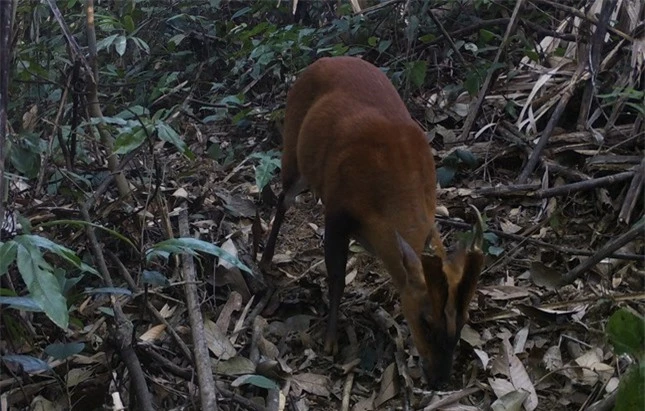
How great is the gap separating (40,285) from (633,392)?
187 cm

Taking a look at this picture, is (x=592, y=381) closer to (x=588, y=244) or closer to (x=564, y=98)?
(x=588, y=244)

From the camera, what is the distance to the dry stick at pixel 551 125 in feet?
19.1

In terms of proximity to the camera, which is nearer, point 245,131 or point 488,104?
point 488,104

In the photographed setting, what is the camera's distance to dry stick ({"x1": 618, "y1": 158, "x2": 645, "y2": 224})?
4797 mm

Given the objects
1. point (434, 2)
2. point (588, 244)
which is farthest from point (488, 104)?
point (588, 244)

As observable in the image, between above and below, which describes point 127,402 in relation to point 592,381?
above

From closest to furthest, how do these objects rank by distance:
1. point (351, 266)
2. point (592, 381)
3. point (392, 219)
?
point (592, 381) → point (392, 219) → point (351, 266)

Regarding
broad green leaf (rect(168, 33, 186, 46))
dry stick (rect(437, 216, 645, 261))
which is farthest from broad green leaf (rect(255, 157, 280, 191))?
broad green leaf (rect(168, 33, 186, 46))

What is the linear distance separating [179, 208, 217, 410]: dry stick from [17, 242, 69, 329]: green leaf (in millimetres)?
994

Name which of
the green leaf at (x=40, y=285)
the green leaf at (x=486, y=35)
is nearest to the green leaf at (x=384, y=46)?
the green leaf at (x=486, y=35)

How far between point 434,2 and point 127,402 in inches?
201

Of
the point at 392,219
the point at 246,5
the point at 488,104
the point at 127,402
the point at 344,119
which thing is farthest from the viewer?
the point at 246,5

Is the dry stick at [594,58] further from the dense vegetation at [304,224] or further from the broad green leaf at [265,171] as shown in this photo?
the broad green leaf at [265,171]

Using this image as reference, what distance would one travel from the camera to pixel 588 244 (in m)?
5.18
